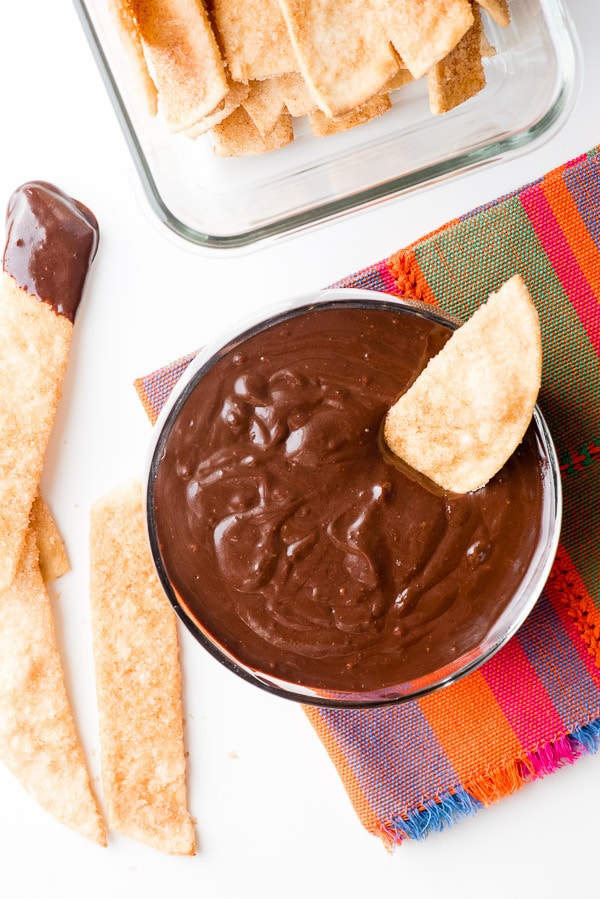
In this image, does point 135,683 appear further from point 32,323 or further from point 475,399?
point 475,399

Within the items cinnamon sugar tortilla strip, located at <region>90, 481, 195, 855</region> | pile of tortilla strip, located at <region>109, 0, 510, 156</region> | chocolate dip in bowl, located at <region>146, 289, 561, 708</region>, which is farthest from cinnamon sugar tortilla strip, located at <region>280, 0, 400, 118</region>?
cinnamon sugar tortilla strip, located at <region>90, 481, 195, 855</region>

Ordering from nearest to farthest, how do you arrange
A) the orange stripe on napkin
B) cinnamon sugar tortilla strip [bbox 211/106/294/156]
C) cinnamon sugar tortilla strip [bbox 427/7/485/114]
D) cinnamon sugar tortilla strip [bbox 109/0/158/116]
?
cinnamon sugar tortilla strip [bbox 109/0/158/116]
cinnamon sugar tortilla strip [bbox 427/7/485/114]
cinnamon sugar tortilla strip [bbox 211/106/294/156]
the orange stripe on napkin

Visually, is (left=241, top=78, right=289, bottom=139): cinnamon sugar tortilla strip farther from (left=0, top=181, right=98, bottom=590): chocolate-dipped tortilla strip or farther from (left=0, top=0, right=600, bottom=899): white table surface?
(left=0, top=181, right=98, bottom=590): chocolate-dipped tortilla strip

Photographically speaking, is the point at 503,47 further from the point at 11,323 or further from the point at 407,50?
the point at 11,323

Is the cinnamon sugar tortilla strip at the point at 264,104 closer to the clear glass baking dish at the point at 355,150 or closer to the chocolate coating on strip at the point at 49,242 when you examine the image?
the clear glass baking dish at the point at 355,150

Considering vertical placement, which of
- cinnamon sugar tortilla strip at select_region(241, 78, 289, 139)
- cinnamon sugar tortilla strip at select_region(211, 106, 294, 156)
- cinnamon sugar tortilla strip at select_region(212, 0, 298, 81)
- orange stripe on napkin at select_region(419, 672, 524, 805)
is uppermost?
cinnamon sugar tortilla strip at select_region(212, 0, 298, 81)

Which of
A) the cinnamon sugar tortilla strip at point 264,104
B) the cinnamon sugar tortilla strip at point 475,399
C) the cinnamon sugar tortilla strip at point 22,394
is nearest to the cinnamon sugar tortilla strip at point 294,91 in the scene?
the cinnamon sugar tortilla strip at point 264,104

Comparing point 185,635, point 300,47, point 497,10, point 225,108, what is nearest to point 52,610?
point 185,635
